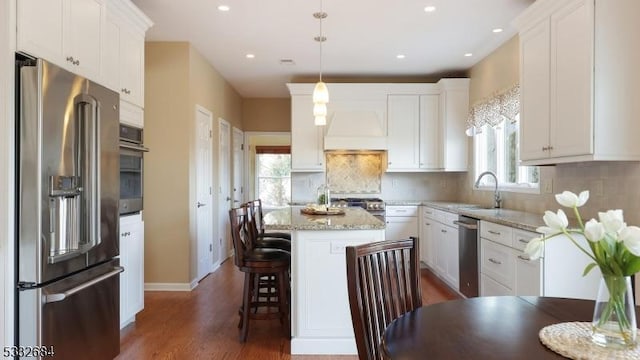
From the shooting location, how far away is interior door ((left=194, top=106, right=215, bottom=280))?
4.67m

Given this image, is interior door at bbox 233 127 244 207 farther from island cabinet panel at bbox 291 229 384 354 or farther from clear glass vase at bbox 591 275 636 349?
clear glass vase at bbox 591 275 636 349

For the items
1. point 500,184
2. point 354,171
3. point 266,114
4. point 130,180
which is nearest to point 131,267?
point 130,180

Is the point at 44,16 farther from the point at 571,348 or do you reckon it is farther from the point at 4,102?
the point at 571,348

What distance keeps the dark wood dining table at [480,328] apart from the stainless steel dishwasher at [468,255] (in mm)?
2184

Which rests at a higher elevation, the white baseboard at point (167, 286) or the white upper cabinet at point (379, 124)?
the white upper cabinet at point (379, 124)

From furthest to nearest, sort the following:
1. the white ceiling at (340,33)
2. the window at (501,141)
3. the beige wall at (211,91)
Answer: the beige wall at (211,91) < the window at (501,141) < the white ceiling at (340,33)

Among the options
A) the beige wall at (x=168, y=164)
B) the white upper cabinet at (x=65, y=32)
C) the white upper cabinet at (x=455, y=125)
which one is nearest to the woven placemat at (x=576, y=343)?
the white upper cabinet at (x=65, y=32)

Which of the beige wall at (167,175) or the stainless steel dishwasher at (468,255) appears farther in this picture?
the beige wall at (167,175)

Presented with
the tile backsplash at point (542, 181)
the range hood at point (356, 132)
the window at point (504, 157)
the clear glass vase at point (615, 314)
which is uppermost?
the range hood at point (356, 132)

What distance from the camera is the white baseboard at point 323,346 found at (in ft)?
9.28

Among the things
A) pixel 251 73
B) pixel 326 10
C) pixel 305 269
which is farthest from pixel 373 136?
pixel 305 269

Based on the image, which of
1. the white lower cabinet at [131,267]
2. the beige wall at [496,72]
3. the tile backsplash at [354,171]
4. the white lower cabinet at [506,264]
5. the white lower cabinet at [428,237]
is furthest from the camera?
the tile backsplash at [354,171]

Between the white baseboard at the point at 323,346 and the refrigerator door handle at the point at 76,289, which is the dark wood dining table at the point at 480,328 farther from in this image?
the refrigerator door handle at the point at 76,289

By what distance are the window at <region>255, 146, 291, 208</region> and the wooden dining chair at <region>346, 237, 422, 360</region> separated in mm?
7186
